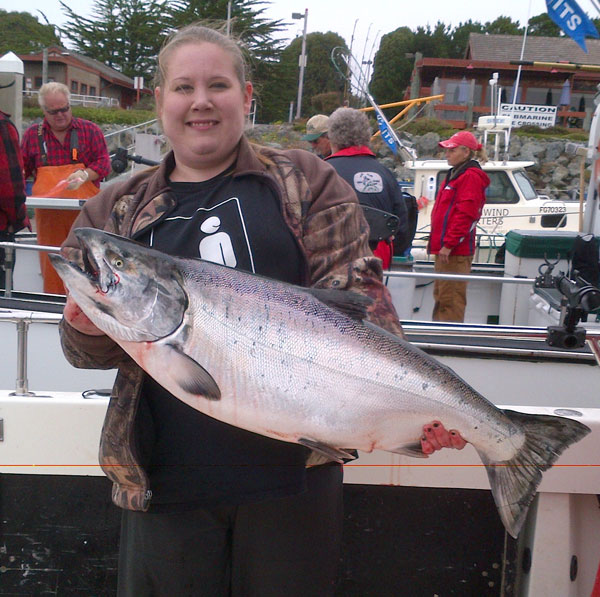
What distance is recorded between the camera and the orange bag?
5.79 m

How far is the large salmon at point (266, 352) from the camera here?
1.72m

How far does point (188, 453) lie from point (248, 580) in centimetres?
42

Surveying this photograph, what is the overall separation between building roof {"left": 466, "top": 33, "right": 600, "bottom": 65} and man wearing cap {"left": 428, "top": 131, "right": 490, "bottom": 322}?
100 feet

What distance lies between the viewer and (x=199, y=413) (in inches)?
77.8

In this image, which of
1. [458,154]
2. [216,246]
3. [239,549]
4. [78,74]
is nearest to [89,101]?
[78,74]

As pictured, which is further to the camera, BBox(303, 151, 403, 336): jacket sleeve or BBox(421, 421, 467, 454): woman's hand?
BBox(303, 151, 403, 336): jacket sleeve

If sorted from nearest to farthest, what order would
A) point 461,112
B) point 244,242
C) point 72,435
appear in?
point 244,242
point 72,435
point 461,112

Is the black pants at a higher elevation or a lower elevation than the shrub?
lower

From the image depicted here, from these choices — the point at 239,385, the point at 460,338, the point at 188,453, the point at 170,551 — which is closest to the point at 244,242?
the point at 239,385

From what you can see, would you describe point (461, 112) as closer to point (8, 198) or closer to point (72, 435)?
point (8, 198)

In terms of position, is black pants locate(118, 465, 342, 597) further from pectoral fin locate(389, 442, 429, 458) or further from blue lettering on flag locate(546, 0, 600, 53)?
blue lettering on flag locate(546, 0, 600, 53)

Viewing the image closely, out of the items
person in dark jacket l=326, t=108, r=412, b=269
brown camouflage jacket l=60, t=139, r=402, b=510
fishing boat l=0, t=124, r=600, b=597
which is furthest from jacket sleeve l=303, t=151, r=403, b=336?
person in dark jacket l=326, t=108, r=412, b=269

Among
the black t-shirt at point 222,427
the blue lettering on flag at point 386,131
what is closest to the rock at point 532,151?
the blue lettering on flag at point 386,131

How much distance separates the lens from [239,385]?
1745 mm
